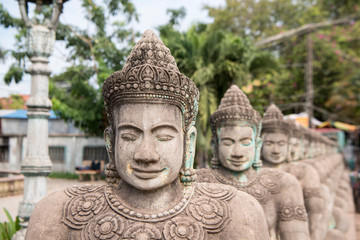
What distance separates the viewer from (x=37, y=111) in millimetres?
5613

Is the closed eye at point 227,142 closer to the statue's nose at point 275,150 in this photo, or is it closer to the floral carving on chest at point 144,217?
the floral carving on chest at point 144,217

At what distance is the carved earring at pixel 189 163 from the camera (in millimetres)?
2400

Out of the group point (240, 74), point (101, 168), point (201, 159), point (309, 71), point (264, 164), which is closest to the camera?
point (264, 164)

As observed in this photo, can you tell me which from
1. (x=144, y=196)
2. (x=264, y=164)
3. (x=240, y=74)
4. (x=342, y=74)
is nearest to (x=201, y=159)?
(x=240, y=74)

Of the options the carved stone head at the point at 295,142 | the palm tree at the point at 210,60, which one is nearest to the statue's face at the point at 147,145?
the carved stone head at the point at 295,142

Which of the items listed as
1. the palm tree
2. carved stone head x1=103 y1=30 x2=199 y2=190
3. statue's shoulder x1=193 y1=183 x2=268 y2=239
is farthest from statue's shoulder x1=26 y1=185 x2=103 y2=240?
the palm tree

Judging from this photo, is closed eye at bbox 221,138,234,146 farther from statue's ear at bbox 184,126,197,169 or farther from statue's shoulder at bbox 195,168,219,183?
statue's ear at bbox 184,126,197,169

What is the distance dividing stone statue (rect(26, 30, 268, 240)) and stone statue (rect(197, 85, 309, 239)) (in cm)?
132

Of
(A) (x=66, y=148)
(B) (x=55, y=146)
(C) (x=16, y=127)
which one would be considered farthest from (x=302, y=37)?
(C) (x=16, y=127)

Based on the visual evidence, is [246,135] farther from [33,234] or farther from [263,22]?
[263,22]

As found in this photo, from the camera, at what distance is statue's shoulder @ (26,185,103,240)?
7.34ft

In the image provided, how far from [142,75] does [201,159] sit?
21.1ft

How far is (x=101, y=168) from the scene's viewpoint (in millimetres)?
16703

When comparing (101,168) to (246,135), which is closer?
(246,135)
